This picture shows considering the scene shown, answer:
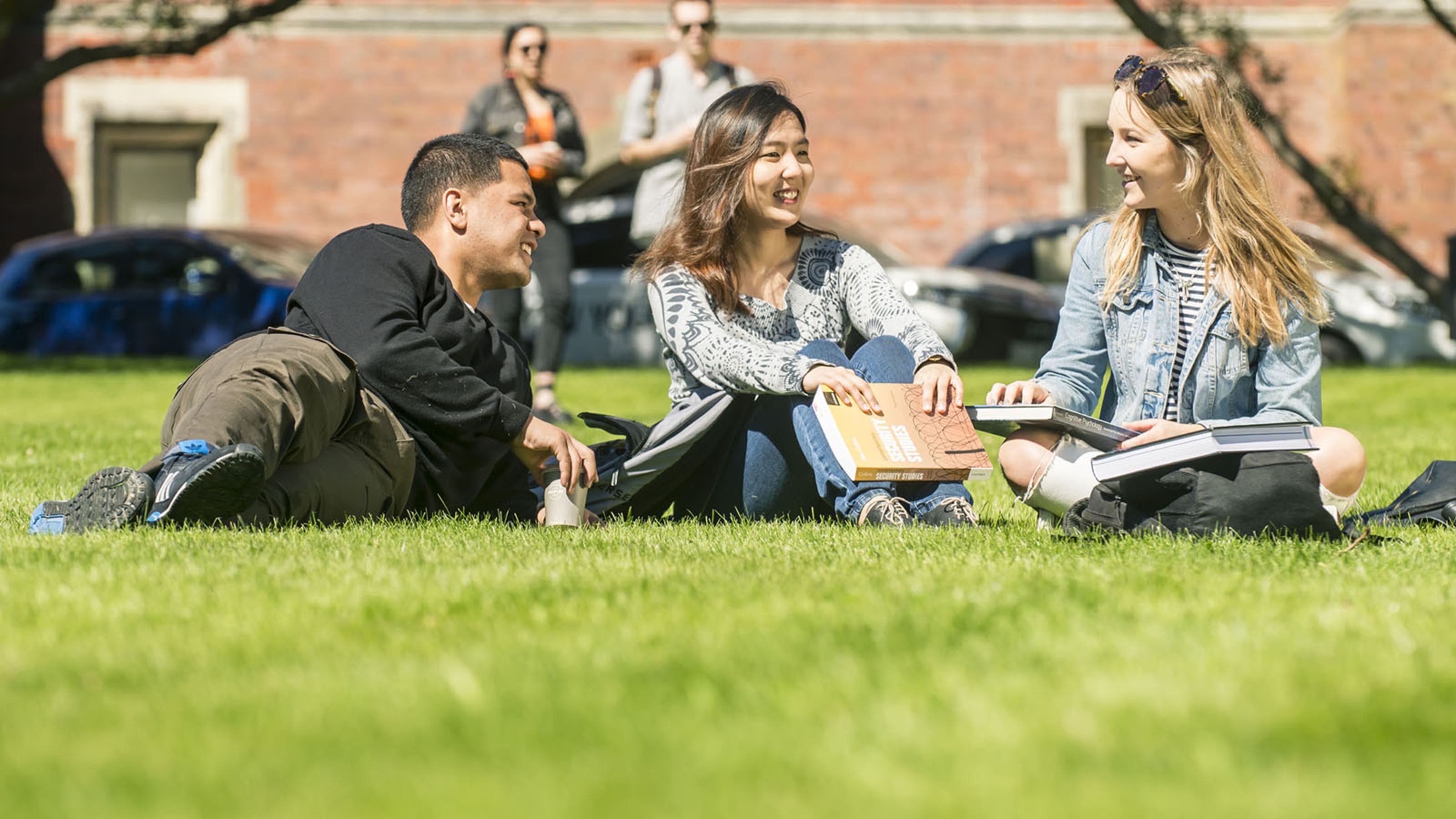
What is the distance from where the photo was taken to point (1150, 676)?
7.46 ft

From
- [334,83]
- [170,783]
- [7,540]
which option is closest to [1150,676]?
[170,783]

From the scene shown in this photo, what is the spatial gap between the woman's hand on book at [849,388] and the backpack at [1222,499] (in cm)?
58

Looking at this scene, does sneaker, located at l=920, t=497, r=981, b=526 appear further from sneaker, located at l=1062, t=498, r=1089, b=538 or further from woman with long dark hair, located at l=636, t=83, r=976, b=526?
sneaker, located at l=1062, t=498, r=1089, b=538

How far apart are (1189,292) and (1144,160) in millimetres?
350

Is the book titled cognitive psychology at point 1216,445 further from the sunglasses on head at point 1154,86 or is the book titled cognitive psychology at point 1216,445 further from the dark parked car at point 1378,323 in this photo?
the dark parked car at point 1378,323

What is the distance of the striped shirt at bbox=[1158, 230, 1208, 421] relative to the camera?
161 inches

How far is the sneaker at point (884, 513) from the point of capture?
421cm

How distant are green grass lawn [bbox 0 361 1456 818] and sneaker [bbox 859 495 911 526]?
355mm

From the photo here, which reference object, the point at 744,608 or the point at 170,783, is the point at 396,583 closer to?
the point at 744,608

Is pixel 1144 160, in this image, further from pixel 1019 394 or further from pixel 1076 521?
pixel 1076 521

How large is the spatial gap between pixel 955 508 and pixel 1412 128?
16386 mm

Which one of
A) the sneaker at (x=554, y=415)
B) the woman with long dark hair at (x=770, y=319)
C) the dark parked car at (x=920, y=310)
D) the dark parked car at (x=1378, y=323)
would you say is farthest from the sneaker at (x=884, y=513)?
the dark parked car at (x=1378, y=323)

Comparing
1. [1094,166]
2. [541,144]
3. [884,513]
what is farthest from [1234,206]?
[1094,166]

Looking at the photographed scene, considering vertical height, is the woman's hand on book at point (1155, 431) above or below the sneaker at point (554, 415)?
above
